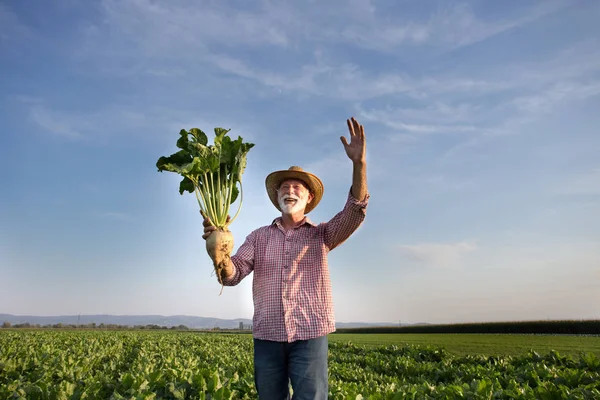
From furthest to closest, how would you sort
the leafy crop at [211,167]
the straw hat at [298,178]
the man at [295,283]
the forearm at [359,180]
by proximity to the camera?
1. the leafy crop at [211,167]
2. the straw hat at [298,178]
3. the forearm at [359,180]
4. the man at [295,283]

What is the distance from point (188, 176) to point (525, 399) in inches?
213

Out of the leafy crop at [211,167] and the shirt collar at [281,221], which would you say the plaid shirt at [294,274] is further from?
the leafy crop at [211,167]

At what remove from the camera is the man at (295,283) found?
338cm

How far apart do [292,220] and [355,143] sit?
1013mm

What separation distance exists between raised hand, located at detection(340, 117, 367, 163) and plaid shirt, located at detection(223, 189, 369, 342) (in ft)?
1.19

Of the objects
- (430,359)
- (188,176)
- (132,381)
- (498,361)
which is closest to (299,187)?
(188,176)

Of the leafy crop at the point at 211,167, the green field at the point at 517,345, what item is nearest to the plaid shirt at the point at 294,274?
the leafy crop at the point at 211,167

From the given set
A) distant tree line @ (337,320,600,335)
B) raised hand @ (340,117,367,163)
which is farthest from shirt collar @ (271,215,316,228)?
distant tree line @ (337,320,600,335)

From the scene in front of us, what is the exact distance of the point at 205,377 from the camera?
19.4 ft

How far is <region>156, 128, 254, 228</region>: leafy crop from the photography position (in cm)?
478

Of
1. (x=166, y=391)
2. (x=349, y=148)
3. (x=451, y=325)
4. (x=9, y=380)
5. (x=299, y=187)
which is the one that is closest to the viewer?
(x=349, y=148)

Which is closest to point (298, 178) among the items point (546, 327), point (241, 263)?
point (241, 263)

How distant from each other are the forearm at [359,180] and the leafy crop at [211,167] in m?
1.74

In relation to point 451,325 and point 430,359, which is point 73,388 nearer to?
point 430,359
